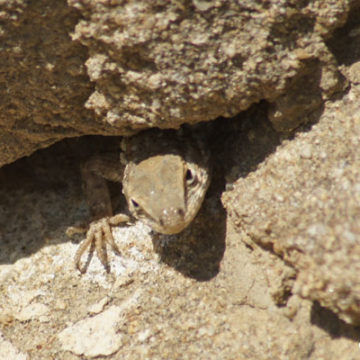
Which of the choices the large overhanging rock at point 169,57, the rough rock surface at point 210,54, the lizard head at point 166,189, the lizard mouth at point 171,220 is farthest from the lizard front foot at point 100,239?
the rough rock surface at point 210,54

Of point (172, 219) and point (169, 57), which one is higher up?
point (169, 57)

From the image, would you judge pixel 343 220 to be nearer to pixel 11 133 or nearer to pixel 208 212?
pixel 208 212

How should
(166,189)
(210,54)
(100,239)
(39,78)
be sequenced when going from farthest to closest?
(100,239)
(166,189)
(39,78)
(210,54)

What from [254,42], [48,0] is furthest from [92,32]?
[254,42]

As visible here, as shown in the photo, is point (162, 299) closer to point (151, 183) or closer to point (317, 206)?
point (151, 183)

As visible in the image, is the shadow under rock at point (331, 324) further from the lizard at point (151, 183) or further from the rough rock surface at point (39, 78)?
the rough rock surface at point (39, 78)

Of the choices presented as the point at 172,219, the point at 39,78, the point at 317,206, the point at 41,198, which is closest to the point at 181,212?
the point at 172,219

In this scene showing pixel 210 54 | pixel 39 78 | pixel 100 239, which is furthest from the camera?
pixel 100 239
